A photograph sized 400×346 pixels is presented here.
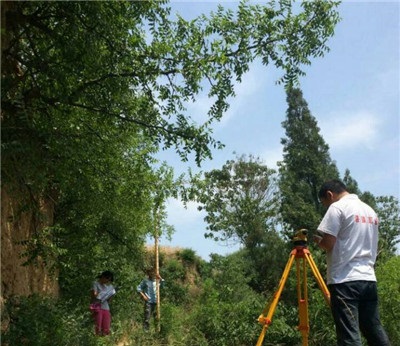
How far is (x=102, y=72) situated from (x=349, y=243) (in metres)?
2.74

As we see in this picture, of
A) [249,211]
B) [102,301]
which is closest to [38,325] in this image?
[102,301]

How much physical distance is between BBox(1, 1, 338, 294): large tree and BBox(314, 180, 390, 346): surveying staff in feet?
6.08

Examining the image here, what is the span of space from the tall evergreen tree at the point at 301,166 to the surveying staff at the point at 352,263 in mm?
20976

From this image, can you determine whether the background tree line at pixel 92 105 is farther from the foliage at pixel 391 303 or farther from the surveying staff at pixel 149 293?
the surveying staff at pixel 149 293

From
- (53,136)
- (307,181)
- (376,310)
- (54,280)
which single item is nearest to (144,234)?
(54,280)

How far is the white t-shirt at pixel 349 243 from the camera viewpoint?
334 centimetres

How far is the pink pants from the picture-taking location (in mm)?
Result: 7996

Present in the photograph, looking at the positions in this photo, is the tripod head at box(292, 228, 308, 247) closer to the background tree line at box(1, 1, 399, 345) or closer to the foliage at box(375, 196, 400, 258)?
the background tree line at box(1, 1, 399, 345)

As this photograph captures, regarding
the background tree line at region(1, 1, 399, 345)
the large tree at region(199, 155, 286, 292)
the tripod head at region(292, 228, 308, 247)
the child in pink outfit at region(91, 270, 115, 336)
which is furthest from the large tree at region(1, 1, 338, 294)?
the large tree at region(199, 155, 286, 292)

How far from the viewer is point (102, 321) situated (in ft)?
27.1

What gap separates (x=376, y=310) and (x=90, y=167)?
3.08 meters

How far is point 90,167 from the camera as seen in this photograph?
204 inches

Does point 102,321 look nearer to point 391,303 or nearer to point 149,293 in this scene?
point 149,293

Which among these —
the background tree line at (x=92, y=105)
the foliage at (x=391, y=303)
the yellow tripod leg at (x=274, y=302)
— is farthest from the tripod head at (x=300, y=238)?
the foliage at (x=391, y=303)
